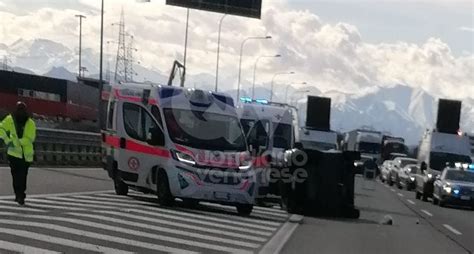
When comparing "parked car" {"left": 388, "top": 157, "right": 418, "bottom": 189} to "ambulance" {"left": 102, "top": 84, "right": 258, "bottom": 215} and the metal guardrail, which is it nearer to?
the metal guardrail

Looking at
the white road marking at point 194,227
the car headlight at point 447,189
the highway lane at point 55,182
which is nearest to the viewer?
the white road marking at point 194,227

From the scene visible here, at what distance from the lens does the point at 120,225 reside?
14180mm

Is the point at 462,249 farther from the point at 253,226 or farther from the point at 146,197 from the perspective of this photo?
the point at 146,197

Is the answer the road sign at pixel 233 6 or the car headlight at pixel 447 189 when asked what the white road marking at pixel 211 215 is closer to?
the car headlight at pixel 447 189

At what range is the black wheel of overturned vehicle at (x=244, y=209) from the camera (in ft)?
64.5

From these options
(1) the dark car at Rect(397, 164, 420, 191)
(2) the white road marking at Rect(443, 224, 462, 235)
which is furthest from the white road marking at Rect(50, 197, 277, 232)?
(1) the dark car at Rect(397, 164, 420, 191)

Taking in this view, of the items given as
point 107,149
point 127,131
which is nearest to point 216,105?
point 127,131

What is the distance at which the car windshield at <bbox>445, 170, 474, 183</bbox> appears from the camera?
3400cm

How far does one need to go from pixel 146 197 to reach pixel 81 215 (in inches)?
264

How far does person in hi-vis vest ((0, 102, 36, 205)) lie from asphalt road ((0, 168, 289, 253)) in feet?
1.38

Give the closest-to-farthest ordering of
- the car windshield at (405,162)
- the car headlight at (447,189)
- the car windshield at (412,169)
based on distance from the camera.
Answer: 1. the car headlight at (447,189)
2. the car windshield at (412,169)
3. the car windshield at (405,162)

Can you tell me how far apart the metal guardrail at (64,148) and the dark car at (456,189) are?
13.4 m

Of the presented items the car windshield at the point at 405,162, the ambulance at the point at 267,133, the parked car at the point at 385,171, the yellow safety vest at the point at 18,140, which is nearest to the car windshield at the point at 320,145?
the car windshield at the point at 405,162

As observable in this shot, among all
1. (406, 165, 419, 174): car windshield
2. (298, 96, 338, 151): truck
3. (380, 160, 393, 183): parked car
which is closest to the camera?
(298, 96, 338, 151): truck
